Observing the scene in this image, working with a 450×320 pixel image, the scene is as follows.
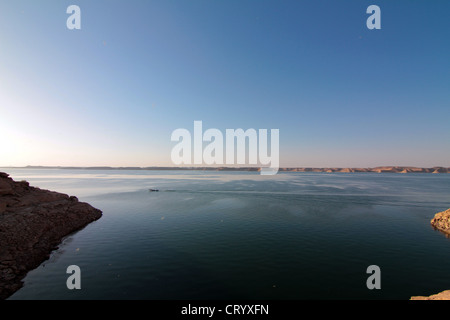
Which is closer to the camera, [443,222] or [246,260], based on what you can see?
[246,260]

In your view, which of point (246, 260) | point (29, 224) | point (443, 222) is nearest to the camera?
point (246, 260)

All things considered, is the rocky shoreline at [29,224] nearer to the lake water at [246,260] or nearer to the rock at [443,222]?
the lake water at [246,260]

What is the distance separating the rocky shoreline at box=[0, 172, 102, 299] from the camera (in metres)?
15.2

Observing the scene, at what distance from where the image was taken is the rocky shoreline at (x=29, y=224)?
50.0ft

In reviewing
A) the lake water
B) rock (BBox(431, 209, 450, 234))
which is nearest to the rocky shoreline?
the lake water

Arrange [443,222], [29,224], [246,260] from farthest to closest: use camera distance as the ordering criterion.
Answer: [443,222] → [29,224] → [246,260]

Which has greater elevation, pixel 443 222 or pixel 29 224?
pixel 29 224

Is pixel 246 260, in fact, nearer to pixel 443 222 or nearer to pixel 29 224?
pixel 29 224

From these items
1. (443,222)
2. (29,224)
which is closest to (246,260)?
(29,224)

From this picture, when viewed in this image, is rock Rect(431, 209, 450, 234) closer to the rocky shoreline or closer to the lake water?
the lake water

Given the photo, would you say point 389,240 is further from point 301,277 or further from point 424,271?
point 301,277

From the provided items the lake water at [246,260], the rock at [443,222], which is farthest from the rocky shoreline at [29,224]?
the rock at [443,222]

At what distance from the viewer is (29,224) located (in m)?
20.8
